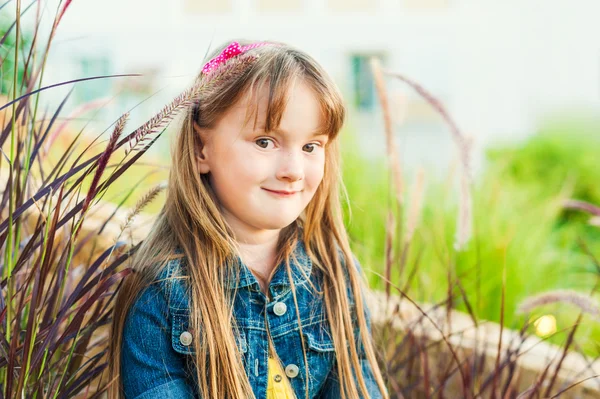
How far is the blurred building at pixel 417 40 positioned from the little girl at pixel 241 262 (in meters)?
6.88

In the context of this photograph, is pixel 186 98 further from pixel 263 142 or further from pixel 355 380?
pixel 355 380

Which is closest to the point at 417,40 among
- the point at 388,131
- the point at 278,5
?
the point at 278,5

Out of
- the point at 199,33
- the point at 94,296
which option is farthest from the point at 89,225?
the point at 199,33

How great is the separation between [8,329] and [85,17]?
40.7 ft

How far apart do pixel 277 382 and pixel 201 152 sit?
557 mm

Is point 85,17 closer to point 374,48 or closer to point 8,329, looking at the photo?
A: point 374,48

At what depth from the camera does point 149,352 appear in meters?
1.51

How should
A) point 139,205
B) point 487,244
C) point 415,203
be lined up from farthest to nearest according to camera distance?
1. point 487,244
2. point 415,203
3. point 139,205

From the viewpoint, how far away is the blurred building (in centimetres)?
901

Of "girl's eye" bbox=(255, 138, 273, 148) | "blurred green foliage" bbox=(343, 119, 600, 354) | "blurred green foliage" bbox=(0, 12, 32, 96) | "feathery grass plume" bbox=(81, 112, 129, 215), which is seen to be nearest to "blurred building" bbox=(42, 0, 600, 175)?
"blurred green foliage" bbox=(343, 119, 600, 354)

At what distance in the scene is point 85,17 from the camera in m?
12.8

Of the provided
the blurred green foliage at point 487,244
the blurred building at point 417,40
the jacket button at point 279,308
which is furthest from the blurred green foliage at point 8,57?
the blurred building at point 417,40

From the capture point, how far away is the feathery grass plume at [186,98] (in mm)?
1161

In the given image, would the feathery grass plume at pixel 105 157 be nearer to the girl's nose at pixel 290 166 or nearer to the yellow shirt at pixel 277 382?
the girl's nose at pixel 290 166
